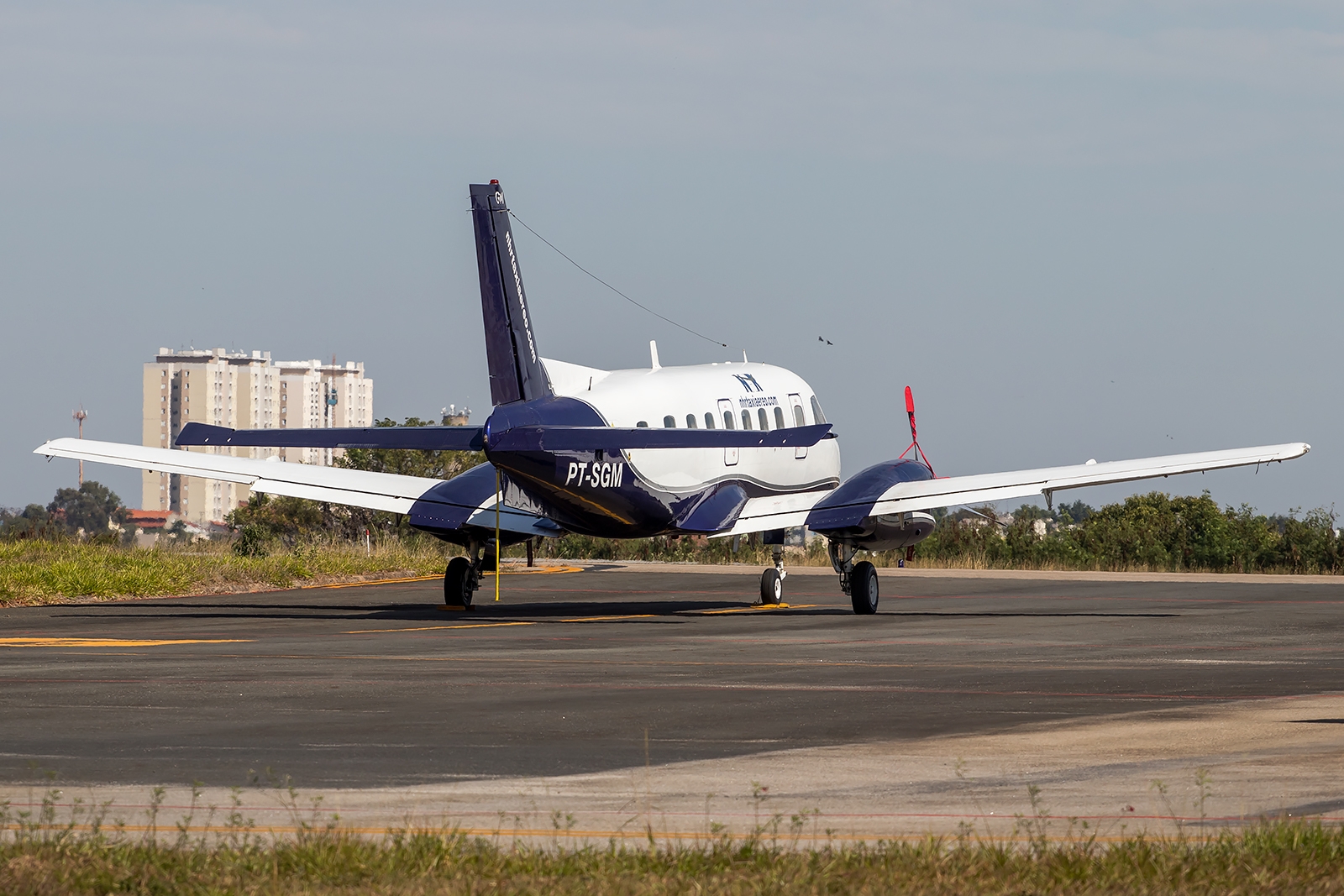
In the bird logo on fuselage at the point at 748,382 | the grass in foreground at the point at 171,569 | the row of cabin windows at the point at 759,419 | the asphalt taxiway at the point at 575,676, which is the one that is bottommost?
the asphalt taxiway at the point at 575,676

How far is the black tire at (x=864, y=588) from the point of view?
2973 cm

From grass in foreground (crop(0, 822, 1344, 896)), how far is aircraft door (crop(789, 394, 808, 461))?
25976 millimetres

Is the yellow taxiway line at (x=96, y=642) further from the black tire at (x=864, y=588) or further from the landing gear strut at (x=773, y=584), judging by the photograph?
the landing gear strut at (x=773, y=584)

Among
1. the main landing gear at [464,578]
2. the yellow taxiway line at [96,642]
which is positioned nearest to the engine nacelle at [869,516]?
the main landing gear at [464,578]

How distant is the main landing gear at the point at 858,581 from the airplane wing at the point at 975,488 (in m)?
0.72

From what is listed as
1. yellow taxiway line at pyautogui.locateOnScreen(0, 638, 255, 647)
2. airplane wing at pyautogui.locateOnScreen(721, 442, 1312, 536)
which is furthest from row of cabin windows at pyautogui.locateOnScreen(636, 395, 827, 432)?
yellow taxiway line at pyautogui.locateOnScreen(0, 638, 255, 647)

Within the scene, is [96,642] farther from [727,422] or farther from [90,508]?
[90,508]

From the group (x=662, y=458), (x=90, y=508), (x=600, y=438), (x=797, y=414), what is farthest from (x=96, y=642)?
(x=90, y=508)

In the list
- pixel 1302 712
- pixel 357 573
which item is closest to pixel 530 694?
pixel 1302 712

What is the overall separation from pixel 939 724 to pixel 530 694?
439 cm

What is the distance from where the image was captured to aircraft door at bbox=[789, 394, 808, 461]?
35.0 meters

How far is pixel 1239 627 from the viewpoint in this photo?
1034 inches

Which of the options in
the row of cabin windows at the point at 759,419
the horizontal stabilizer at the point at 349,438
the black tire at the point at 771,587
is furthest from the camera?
the black tire at the point at 771,587

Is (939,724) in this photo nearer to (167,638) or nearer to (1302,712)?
(1302,712)
